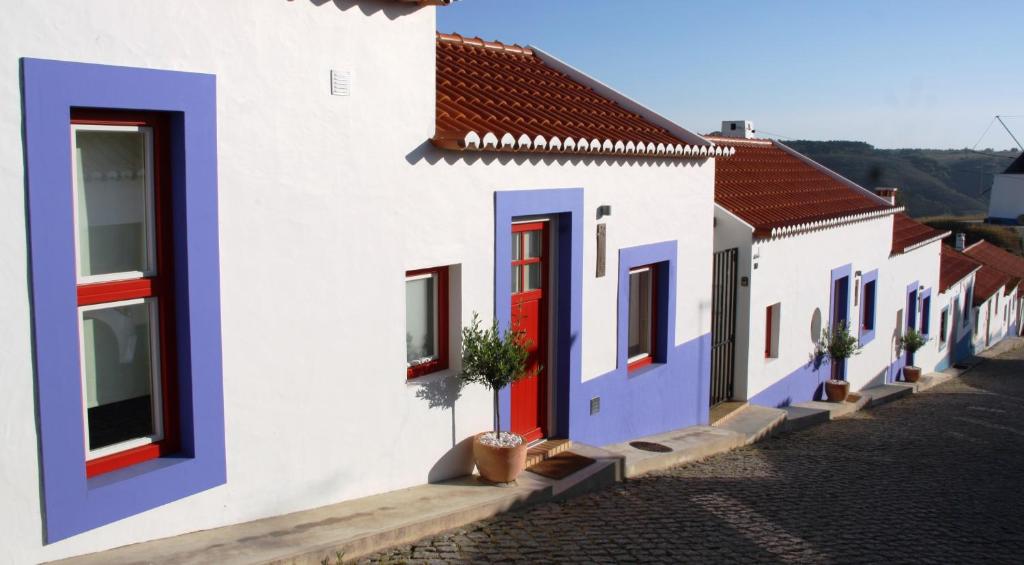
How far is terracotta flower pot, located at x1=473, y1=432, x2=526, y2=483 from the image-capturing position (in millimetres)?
7133

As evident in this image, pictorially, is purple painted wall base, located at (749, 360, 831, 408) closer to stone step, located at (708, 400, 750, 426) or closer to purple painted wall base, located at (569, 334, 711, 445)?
stone step, located at (708, 400, 750, 426)

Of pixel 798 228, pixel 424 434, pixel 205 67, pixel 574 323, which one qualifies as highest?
pixel 205 67

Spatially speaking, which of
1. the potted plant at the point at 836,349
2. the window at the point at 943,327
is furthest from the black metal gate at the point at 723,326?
the window at the point at 943,327

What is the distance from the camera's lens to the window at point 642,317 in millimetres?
10336

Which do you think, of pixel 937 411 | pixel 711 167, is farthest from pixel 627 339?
pixel 937 411

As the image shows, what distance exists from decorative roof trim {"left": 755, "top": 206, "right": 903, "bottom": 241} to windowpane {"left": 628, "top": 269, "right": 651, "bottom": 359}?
3.11 meters

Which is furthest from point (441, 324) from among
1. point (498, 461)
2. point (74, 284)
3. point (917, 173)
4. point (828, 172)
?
point (917, 173)

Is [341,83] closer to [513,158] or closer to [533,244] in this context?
[513,158]

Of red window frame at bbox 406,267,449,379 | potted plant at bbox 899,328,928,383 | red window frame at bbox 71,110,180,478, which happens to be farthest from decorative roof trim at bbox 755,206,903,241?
red window frame at bbox 71,110,180,478

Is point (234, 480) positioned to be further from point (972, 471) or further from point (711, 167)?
point (972, 471)

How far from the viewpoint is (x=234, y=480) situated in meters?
5.62

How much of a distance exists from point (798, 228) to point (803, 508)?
679 cm

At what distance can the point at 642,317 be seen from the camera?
10.5m

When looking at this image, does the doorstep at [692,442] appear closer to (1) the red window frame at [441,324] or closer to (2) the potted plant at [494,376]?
(2) the potted plant at [494,376]
